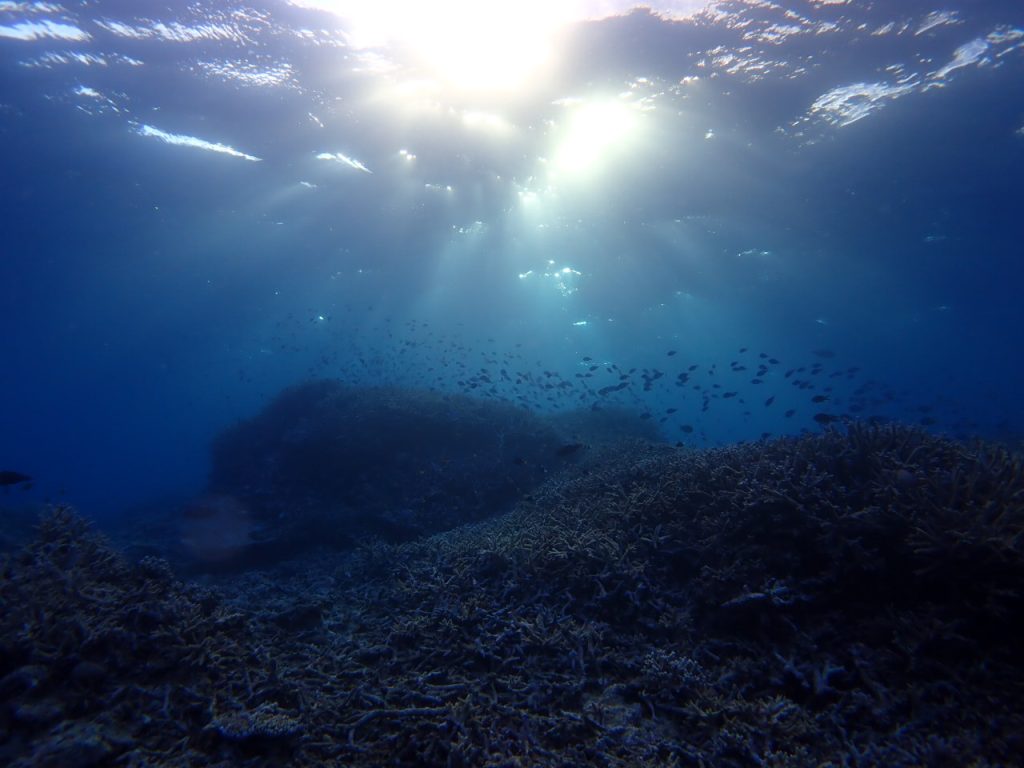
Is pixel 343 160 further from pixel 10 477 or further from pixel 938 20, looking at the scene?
pixel 938 20

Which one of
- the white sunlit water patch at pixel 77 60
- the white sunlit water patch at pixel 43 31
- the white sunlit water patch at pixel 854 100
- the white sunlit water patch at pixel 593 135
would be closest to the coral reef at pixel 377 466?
the white sunlit water patch at pixel 593 135

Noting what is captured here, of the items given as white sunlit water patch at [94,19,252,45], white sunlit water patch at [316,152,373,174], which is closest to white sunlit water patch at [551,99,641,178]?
white sunlit water patch at [316,152,373,174]

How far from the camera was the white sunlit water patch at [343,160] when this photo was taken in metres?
20.2

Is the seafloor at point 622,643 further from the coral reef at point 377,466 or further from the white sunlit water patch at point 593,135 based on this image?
the white sunlit water patch at point 593,135

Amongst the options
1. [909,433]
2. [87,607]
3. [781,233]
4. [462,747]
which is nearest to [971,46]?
[781,233]

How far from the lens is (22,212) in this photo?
23109 millimetres

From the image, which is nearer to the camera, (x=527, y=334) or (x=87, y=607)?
(x=87, y=607)

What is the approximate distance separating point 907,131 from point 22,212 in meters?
39.7

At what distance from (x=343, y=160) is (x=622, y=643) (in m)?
21.7

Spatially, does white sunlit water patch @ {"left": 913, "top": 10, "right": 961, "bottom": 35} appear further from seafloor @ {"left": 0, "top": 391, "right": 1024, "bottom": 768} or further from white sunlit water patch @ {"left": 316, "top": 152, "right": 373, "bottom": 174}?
white sunlit water patch @ {"left": 316, "top": 152, "right": 373, "bottom": 174}

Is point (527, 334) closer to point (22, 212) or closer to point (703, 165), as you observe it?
point (703, 165)

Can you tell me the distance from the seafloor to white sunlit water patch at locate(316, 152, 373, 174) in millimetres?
17850

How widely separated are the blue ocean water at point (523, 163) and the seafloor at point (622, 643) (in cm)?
647

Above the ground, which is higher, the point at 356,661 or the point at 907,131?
the point at 907,131
